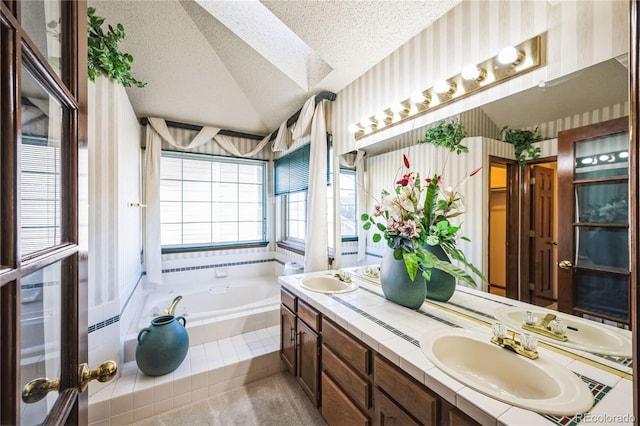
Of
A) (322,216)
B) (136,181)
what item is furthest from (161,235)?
(322,216)

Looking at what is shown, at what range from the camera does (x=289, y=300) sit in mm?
1854

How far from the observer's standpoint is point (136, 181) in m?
2.71

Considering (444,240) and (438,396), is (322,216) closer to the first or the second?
(444,240)

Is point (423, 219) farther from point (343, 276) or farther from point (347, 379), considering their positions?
point (347, 379)

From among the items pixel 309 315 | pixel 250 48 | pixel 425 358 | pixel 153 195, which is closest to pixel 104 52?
pixel 250 48

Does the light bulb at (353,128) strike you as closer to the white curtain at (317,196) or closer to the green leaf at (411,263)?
the white curtain at (317,196)

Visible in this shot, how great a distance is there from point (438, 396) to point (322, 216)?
5.73ft

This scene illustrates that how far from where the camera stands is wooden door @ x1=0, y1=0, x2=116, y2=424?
402 mm

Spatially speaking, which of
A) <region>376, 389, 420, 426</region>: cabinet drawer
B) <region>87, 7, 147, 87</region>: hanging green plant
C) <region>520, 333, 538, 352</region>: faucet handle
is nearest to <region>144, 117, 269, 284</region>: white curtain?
<region>87, 7, 147, 87</region>: hanging green plant

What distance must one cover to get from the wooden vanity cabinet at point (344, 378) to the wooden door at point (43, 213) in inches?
35.4

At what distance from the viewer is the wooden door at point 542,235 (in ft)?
3.70

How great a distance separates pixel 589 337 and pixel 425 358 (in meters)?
0.69

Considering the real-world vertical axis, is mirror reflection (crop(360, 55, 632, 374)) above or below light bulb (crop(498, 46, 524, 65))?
below

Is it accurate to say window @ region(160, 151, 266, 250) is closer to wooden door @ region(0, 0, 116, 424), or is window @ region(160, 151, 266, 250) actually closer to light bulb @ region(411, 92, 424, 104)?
light bulb @ region(411, 92, 424, 104)
